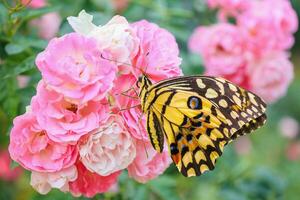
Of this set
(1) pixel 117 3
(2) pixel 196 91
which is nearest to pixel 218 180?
(1) pixel 117 3

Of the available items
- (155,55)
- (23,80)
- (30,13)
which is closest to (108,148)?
(155,55)

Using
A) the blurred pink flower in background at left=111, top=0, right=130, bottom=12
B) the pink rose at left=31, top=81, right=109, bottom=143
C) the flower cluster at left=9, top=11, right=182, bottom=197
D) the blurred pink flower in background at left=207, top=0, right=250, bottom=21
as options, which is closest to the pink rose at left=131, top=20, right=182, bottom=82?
the flower cluster at left=9, top=11, right=182, bottom=197

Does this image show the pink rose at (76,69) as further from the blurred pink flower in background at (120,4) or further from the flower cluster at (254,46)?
the blurred pink flower in background at (120,4)

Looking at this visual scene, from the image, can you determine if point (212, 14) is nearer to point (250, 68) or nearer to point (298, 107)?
point (250, 68)

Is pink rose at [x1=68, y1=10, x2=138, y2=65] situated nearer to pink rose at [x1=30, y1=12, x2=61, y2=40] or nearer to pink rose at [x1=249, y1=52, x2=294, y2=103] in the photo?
pink rose at [x1=249, y1=52, x2=294, y2=103]

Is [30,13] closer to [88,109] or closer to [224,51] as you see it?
[88,109]

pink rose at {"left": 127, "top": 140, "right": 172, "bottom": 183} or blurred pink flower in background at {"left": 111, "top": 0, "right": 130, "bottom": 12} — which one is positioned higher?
pink rose at {"left": 127, "top": 140, "right": 172, "bottom": 183}
